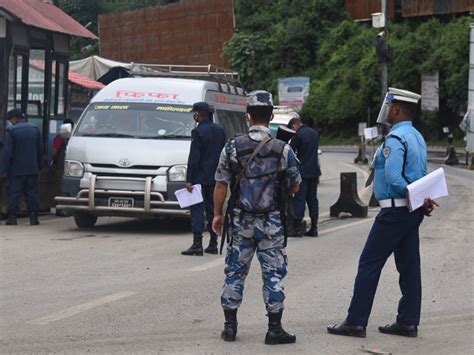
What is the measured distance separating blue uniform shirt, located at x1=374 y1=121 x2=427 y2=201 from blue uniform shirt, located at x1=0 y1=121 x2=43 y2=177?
8.63 metres

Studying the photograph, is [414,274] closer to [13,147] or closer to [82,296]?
[82,296]

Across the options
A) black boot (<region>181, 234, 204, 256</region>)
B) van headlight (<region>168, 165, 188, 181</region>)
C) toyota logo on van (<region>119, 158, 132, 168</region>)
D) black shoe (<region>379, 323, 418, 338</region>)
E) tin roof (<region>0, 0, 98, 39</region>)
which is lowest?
black shoe (<region>379, 323, 418, 338</region>)

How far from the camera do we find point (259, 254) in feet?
23.1

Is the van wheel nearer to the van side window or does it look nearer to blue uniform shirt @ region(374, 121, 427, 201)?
the van side window

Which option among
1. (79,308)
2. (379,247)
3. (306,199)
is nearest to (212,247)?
(306,199)

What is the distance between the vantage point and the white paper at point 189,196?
37.5 ft

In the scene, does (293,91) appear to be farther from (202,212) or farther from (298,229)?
(202,212)

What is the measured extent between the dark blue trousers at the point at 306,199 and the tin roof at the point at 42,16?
5263 millimetres

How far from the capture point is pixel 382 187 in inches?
291

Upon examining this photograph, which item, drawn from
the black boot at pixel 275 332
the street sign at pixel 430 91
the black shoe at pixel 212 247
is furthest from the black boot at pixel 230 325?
the street sign at pixel 430 91

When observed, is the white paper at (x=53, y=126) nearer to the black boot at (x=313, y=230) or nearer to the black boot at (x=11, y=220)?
the black boot at (x=11, y=220)

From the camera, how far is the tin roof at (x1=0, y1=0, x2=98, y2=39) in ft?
51.2

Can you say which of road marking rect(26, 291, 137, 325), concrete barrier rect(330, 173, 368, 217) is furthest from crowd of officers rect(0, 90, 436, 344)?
concrete barrier rect(330, 173, 368, 217)

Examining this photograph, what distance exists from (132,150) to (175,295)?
5.24 metres
